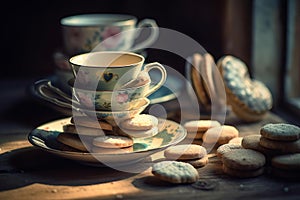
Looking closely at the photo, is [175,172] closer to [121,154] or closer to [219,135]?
[121,154]

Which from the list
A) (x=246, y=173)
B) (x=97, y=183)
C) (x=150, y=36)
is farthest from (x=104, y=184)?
(x=150, y=36)

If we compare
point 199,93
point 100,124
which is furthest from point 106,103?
point 199,93

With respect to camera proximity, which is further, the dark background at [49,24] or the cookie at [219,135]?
the dark background at [49,24]

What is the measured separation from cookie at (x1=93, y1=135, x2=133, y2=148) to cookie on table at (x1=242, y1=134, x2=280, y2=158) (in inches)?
7.6

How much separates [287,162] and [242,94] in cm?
29

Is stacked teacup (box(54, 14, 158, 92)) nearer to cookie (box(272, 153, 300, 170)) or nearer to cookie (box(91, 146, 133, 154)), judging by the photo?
cookie (box(91, 146, 133, 154))

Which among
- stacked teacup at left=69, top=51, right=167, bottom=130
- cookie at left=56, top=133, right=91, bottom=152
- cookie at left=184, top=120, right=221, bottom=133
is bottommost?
cookie at left=184, top=120, right=221, bottom=133

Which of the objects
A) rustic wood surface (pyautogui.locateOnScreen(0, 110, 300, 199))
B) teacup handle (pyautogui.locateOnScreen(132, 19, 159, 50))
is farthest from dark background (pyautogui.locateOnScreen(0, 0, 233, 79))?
rustic wood surface (pyautogui.locateOnScreen(0, 110, 300, 199))

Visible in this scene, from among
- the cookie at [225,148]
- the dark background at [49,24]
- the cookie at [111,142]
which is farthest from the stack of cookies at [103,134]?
the dark background at [49,24]

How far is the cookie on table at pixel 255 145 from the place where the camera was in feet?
3.11

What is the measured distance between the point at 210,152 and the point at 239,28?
41 centimetres

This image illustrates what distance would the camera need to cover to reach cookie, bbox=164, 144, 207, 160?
38.0 inches

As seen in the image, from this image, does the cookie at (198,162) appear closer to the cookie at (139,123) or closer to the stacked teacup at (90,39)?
the cookie at (139,123)

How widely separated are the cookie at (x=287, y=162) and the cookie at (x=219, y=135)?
15 centimetres
